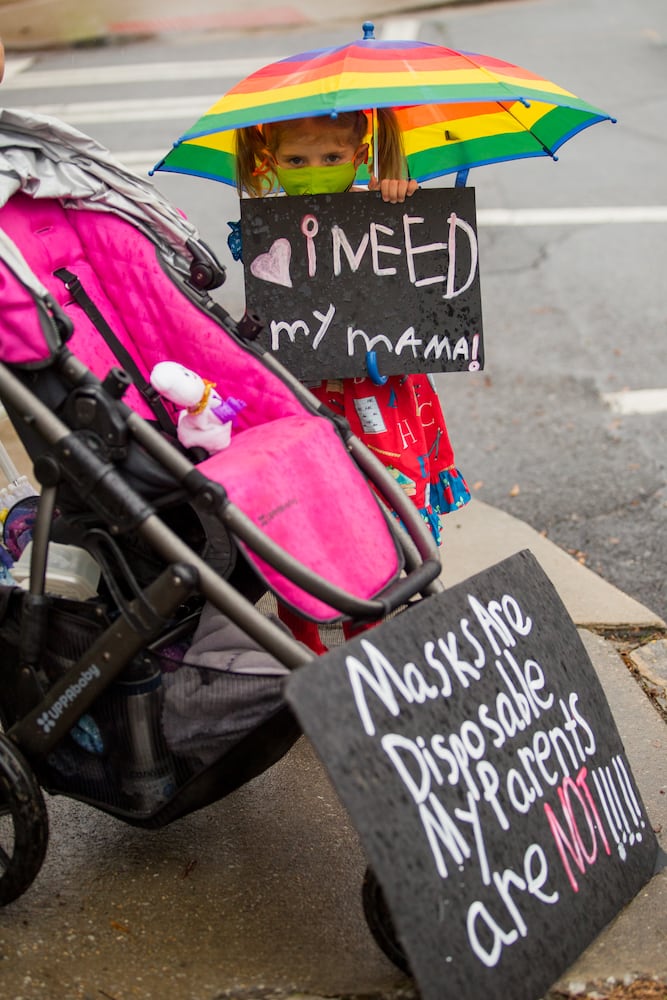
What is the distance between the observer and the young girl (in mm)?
3035

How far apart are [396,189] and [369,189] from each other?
83 millimetres

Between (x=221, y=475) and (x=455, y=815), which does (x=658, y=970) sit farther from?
(x=221, y=475)

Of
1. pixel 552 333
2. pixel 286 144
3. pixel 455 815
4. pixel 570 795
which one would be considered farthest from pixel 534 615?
pixel 552 333

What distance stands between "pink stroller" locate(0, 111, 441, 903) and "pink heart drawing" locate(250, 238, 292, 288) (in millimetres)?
245

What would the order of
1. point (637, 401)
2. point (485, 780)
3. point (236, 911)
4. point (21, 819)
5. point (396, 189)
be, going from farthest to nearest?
point (637, 401) < point (396, 189) < point (236, 911) < point (21, 819) < point (485, 780)

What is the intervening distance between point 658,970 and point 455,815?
617 mm

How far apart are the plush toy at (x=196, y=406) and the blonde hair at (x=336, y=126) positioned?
807 millimetres

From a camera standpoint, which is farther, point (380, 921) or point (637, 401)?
point (637, 401)

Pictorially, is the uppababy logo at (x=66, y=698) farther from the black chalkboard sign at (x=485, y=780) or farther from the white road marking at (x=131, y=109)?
the white road marking at (x=131, y=109)

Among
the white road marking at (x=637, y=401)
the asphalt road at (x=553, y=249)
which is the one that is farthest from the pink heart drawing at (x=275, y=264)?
the white road marking at (x=637, y=401)

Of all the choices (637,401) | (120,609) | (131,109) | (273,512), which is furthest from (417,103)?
(131,109)

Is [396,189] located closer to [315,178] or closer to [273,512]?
[315,178]

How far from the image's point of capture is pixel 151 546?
7.88ft

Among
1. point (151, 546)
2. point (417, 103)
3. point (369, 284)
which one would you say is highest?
point (417, 103)
